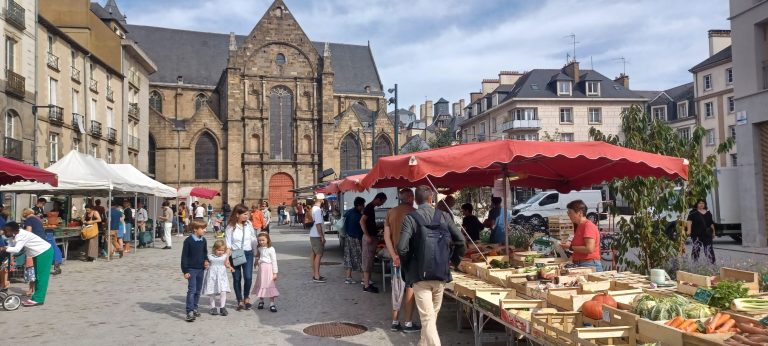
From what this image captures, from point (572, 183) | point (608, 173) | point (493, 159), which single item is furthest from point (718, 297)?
point (572, 183)

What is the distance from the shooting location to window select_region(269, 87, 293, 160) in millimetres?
49000

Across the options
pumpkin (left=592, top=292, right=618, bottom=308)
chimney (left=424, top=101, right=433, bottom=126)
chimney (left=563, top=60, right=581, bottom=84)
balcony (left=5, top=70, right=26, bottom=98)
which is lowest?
pumpkin (left=592, top=292, right=618, bottom=308)

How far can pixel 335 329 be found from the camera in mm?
7660

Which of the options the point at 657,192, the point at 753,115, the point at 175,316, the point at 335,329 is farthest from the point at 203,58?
the point at 657,192

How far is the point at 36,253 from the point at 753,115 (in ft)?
59.3

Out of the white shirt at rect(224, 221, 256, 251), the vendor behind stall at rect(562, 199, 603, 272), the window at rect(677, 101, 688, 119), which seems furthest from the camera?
the window at rect(677, 101, 688, 119)

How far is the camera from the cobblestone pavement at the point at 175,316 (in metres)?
7.17

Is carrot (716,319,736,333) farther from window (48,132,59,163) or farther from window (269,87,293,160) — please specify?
window (269,87,293,160)

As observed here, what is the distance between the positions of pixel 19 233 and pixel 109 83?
98.8 feet

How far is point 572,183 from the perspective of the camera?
10.1 metres

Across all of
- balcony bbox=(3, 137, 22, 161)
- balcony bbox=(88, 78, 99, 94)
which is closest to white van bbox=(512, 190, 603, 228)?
balcony bbox=(3, 137, 22, 161)

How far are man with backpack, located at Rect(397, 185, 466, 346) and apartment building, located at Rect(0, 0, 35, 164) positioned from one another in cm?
2295

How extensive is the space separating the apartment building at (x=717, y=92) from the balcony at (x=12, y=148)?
150ft

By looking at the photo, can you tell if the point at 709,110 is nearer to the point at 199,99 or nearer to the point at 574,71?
the point at 574,71
